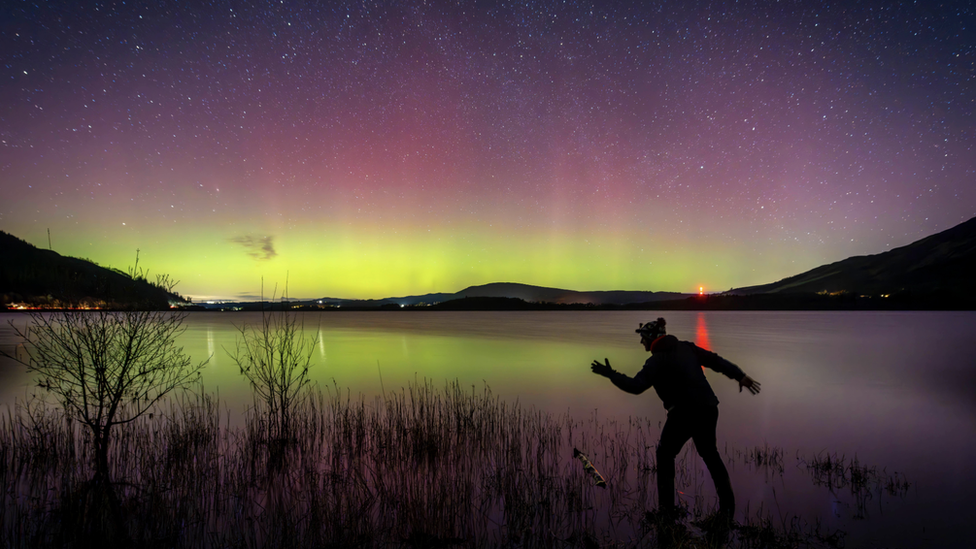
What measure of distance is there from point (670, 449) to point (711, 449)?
1.56ft

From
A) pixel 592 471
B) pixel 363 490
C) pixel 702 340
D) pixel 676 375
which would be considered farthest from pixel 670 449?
pixel 702 340

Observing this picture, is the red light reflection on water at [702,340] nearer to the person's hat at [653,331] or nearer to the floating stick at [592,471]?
the floating stick at [592,471]

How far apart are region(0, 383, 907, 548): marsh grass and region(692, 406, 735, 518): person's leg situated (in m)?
0.42

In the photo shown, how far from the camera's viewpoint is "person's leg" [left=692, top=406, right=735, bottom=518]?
5.70 m

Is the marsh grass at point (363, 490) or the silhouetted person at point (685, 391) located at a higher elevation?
the silhouetted person at point (685, 391)

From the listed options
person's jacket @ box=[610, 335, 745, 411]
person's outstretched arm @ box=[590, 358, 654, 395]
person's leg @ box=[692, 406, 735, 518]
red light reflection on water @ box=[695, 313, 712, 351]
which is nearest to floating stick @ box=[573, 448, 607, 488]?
person's leg @ box=[692, 406, 735, 518]

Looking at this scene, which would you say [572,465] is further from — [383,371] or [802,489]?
[383,371]

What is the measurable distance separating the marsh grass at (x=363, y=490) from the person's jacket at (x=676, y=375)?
162 cm

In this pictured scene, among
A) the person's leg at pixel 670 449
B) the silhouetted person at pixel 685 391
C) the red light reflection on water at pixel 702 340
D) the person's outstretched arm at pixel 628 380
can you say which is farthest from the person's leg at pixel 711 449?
the red light reflection on water at pixel 702 340

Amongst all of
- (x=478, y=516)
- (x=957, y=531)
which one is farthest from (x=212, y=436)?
(x=957, y=531)

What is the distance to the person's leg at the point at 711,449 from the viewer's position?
5703 millimetres

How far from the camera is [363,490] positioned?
24.4 feet

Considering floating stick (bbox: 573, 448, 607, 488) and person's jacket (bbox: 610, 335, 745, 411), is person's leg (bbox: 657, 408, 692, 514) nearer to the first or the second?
person's jacket (bbox: 610, 335, 745, 411)

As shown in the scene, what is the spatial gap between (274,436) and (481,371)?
55.0 ft
